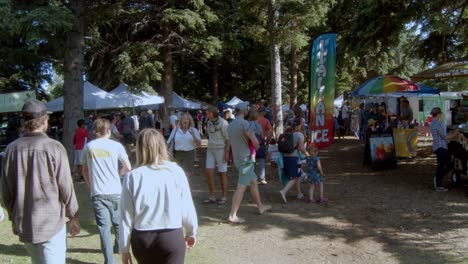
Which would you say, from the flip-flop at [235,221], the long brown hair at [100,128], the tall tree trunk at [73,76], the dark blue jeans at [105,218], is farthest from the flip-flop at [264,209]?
the tall tree trunk at [73,76]

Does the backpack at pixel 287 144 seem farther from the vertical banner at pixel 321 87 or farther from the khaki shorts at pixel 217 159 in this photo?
the vertical banner at pixel 321 87

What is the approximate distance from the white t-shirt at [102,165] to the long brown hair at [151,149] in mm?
1977

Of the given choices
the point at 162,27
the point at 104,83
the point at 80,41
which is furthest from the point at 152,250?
the point at 104,83

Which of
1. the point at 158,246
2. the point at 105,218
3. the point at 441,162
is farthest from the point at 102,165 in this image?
the point at 441,162

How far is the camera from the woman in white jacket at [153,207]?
2920 millimetres

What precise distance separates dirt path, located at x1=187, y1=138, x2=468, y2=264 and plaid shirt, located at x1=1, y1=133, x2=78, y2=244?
98.4 inches

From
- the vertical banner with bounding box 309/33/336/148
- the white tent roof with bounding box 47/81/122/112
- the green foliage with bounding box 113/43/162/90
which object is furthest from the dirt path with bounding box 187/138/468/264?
the green foliage with bounding box 113/43/162/90

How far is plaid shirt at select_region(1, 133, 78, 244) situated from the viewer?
10.7 ft

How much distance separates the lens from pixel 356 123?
22.6 metres

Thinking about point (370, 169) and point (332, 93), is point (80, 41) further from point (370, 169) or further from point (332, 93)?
point (370, 169)

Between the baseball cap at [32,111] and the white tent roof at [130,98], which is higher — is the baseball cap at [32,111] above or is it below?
below

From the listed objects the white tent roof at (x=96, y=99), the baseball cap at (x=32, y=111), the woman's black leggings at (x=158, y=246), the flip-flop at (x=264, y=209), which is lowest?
the flip-flop at (x=264, y=209)

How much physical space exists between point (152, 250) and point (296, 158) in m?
5.69

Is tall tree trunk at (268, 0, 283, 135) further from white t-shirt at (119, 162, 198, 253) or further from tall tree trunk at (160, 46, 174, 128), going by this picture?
white t-shirt at (119, 162, 198, 253)
